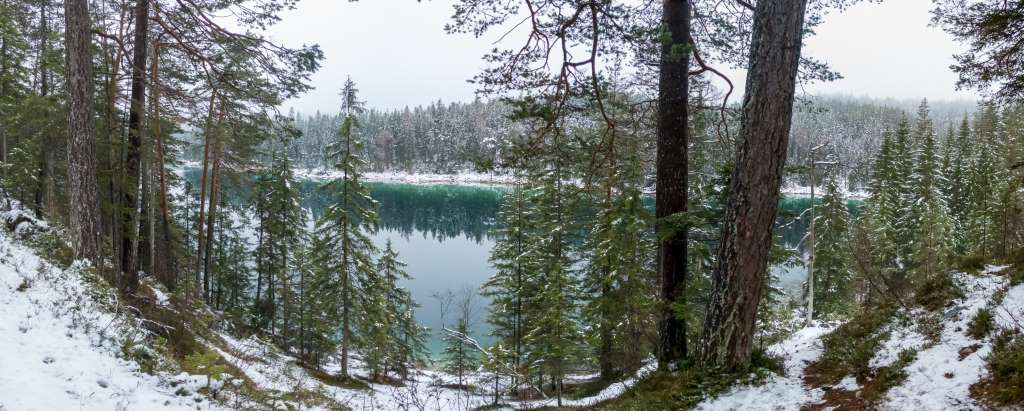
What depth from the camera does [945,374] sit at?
3.46 meters

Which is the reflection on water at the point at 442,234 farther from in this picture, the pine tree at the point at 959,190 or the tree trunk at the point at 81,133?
the tree trunk at the point at 81,133

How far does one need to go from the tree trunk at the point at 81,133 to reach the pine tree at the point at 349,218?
8.20 metres

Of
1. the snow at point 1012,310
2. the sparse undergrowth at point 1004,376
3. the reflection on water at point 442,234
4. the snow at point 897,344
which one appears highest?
the snow at point 1012,310

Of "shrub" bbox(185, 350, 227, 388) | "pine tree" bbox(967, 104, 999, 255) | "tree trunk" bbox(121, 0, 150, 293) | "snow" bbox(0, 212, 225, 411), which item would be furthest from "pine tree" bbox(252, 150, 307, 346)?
Answer: "pine tree" bbox(967, 104, 999, 255)

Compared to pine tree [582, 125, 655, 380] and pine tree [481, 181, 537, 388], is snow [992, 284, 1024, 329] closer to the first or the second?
pine tree [582, 125, 655, 380]

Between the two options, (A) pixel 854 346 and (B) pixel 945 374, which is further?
(A) pixel 854 346

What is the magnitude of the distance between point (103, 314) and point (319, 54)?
15.9 feet

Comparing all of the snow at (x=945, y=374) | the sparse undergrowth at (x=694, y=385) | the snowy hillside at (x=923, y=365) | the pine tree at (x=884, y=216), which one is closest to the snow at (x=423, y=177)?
the pine tree at (x=884, y=216)

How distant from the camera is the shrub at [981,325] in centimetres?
376

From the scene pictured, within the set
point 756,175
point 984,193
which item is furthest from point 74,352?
point 984,193

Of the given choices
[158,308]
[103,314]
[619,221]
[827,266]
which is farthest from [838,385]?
[827,266]

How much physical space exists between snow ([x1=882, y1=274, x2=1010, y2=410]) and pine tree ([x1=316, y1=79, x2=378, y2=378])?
14932mm

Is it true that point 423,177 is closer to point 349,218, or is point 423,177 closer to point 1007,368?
point 349,218

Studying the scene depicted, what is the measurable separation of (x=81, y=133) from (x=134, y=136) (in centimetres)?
331
